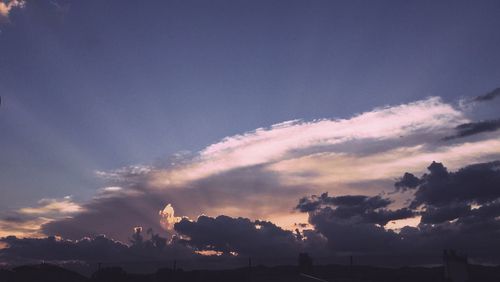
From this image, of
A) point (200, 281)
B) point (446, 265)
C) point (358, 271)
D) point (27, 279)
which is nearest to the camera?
point (446, 265)

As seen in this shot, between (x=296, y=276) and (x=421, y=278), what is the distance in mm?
20916

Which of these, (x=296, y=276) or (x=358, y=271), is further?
(x=358, y=271)

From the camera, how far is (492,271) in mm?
69188

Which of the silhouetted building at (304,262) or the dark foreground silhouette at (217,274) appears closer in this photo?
the silhouetted building at (304,262)

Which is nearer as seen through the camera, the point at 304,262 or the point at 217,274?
the point at 304,262

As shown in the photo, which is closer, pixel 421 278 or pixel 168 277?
pixel 421 278

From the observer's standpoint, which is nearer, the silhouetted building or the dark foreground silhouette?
the silhouetted building

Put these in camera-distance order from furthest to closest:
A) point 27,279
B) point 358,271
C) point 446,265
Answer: point 358,271 → point 27,279 → point 446,265

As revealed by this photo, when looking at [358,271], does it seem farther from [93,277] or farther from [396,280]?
[93,277]

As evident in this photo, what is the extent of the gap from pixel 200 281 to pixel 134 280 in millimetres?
9222

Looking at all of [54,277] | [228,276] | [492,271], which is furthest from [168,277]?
[492,271]

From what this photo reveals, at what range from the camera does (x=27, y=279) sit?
5600 centimetres

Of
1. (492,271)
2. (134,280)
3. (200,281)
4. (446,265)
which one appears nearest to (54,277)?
(134,280)

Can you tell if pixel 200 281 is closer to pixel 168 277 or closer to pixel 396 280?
pixel 168 277
